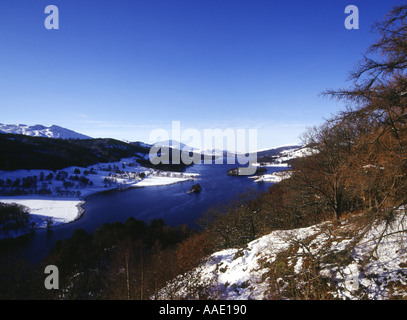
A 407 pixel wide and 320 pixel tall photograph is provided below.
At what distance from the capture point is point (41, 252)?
137 ft

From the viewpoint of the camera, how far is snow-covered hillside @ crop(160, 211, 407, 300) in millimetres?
4254

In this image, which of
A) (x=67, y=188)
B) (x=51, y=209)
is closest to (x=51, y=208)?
(x=51, y=209)

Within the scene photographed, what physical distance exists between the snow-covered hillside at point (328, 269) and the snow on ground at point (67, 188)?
75564 millimetres

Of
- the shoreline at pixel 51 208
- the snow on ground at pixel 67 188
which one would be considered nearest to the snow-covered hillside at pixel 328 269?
the shoreline at pixel 51 208

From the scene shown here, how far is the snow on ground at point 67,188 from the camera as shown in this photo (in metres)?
68.7

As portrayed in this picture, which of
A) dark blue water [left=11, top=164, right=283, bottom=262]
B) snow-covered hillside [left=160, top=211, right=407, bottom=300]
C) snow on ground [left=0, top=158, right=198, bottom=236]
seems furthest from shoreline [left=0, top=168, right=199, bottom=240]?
snow-covered hillside [left=160, top=211, right=407, bottom=300]

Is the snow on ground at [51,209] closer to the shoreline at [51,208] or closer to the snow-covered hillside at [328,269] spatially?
the shoreline at [51,208]

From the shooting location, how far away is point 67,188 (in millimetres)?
106188

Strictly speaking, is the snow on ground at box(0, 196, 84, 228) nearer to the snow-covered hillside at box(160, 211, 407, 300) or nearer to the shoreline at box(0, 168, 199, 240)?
the shoreline at box(0, 168, 199, 240)

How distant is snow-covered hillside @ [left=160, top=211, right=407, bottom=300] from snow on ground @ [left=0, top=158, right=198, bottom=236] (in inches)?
2975

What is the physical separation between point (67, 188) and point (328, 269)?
433 ft

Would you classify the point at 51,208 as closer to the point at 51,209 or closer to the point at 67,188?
the point at 51,209
